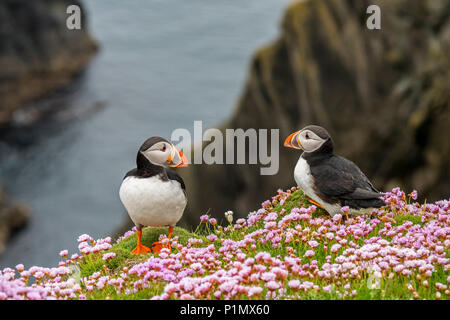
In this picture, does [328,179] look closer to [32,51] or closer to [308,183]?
[308,183]

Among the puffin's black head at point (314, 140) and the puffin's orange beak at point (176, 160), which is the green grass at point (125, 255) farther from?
the puffin's black head at point (314, 140)

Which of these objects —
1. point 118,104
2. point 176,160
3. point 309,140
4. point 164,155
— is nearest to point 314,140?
point 309,140

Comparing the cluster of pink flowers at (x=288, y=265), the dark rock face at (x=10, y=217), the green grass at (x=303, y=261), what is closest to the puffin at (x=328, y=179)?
the cluster of pink flowers at (x=288, y=265)

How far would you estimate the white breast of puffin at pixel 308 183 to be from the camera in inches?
342

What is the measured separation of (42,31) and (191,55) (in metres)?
25.5

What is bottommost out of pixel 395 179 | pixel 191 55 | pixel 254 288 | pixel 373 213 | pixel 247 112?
pixel 254 288

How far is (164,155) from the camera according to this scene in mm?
7832

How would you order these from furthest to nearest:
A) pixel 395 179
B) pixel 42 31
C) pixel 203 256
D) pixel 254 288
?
pixel 42 31, pixel 395 179, pixel 203 256, pixel 254 288

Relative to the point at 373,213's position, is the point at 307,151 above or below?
above

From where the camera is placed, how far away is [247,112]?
46.8 meters

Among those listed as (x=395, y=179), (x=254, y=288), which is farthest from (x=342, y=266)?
(x=395, y=179)

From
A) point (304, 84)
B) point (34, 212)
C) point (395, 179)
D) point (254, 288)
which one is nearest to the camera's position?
point (254, 288)

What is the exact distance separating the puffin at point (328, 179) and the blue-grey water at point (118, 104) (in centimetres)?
4916

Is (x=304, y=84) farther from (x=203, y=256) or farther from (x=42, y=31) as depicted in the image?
(x=42, y=31)
